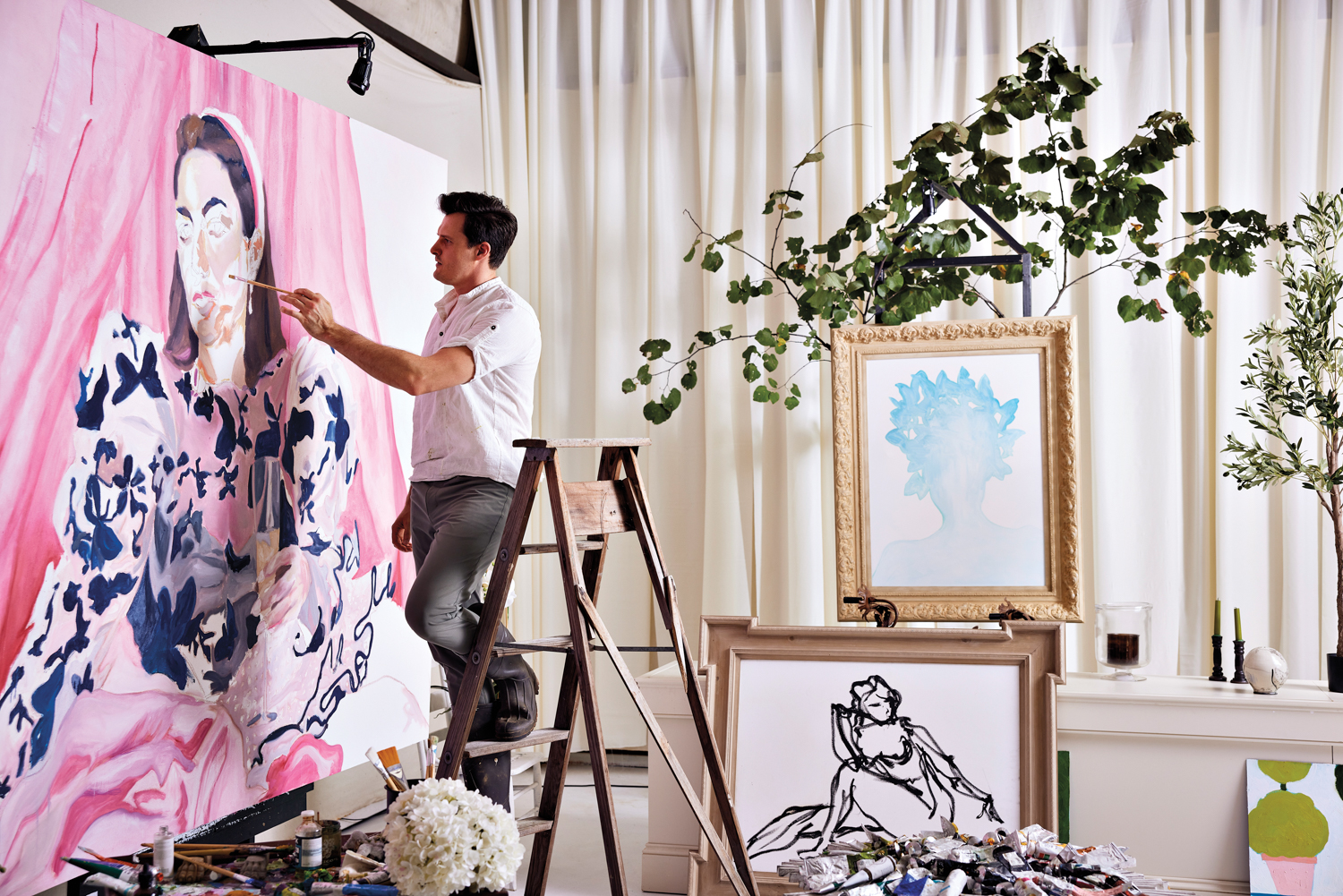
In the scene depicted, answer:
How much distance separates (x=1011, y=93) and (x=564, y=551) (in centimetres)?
173

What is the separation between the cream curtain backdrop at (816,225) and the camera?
10.8 feet

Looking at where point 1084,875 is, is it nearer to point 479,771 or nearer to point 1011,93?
point 479,771

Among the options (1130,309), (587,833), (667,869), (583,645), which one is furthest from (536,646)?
(1130,309)

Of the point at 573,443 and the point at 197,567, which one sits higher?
the point at 573,443

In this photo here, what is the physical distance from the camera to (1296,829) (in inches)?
97.3

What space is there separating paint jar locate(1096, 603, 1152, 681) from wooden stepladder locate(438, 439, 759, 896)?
107 cm

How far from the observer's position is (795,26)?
3.64 metres

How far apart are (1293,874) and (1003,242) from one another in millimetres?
1750

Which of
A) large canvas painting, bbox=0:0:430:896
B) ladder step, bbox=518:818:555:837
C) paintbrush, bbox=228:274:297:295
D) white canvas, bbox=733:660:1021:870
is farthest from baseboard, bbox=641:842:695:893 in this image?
paintbrush, bbox=228:274:297:295

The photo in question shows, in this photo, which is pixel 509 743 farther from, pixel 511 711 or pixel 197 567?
pixel 197 567

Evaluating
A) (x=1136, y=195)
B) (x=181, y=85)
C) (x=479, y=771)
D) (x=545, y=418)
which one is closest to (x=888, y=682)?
(x=479, y=771)

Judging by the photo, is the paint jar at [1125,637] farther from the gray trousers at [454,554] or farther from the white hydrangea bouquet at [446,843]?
the white hydrangea bouquet at [446,843]

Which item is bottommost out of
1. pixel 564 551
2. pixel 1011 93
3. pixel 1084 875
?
pixel 1084 875

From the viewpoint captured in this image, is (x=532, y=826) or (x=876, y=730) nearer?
(x=532, y=826)
